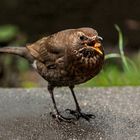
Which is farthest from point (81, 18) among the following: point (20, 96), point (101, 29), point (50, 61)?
point (50, 61)

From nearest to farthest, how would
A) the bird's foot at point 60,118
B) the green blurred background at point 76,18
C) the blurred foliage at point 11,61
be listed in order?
the bird's foot at point 60,118 → the blurred foliage at point 11,61 → the green blurred background at point 76,18

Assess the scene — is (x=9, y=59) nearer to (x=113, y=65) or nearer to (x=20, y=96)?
(x=113, y=65)

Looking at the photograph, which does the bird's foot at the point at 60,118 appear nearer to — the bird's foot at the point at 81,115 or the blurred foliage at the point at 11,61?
the bird's foot at the point at 81,115

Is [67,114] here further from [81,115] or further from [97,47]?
[97,47]

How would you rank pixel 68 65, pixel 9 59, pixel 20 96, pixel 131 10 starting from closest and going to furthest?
1. pixel 68 65
2. pixel 20 96
3. pixel 9 59
4. pixel 131 10

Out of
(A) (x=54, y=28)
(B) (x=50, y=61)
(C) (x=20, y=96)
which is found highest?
(B) (x=50, y=61)

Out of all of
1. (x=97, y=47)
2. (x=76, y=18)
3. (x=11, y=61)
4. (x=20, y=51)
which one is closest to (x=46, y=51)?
(x=20, y=51)

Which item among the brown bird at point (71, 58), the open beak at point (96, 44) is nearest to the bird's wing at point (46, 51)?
the brown bird at point (71, 58)
